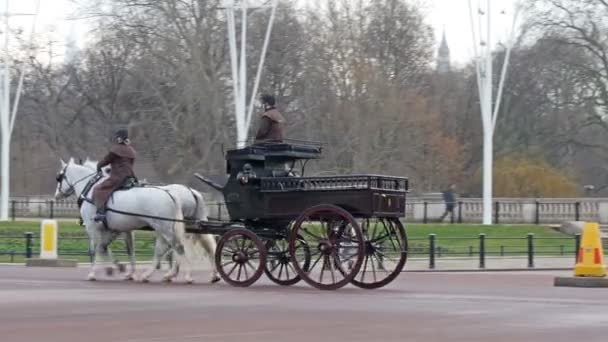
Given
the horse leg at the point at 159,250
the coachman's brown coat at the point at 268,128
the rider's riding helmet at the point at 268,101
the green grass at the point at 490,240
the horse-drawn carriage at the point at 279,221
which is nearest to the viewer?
the horse-drawn carriage at the point at 279,221

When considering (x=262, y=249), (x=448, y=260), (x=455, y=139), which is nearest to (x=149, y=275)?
(x=262, y=249)

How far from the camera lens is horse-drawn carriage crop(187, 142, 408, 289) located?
18.1 metres

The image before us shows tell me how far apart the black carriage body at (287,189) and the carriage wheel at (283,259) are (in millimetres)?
423

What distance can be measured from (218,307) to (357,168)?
136 ft

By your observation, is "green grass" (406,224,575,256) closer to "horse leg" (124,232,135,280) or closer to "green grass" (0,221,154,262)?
"green grass" (0,221,154,262)

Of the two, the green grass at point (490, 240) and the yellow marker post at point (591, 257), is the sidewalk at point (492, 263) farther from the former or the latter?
the yellow marker post at point (591, 257)

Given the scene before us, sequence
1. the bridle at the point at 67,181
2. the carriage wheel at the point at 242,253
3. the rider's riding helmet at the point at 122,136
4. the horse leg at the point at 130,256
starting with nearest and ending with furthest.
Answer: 1. the carriage wheel at the point at 242,253
2. the rider's riding helmet at the point at 122,136
3. the horse leg at the point at 130,256
4. the bridle at the point at 67,181

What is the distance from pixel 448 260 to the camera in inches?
1330

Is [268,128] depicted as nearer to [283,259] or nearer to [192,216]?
[283,259]

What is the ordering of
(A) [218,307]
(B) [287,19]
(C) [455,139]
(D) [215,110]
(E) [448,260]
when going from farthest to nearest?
(C) [455,139] → (B) [287,19] → (D) [215,110] → (E) [448,260] → (A) [218,307]

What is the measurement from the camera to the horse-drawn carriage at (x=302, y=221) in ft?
59.5

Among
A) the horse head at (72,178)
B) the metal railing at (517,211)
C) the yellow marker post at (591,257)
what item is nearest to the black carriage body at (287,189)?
the horse head at (72,178)

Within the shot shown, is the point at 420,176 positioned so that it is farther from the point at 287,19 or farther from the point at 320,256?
the point at 320,256

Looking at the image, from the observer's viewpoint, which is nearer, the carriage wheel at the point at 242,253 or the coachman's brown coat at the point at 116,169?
the carriage wheel at the point at 242,253
